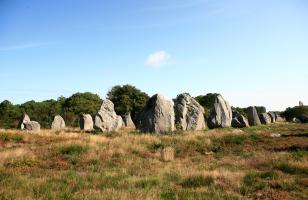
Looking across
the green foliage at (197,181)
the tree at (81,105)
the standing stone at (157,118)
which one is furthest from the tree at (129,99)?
the green foliage at (197,181)

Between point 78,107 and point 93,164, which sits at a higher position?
point 78,107

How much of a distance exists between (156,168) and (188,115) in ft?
70.9

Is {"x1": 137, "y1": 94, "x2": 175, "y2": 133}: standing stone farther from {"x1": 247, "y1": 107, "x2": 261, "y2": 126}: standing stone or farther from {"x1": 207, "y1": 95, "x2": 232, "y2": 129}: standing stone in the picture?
{"x1": 247, "y1": 107, "x2": 261, "y2": 126}: standing stone

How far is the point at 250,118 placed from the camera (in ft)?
141

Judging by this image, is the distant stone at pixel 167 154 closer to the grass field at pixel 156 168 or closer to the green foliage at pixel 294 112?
the grass field at pixel 156 168

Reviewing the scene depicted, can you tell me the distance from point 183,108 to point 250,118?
9979 millimetres

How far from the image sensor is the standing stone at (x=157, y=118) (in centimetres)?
3098

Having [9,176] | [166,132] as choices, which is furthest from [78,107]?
[9,176]

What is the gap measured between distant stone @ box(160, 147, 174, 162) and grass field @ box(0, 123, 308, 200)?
0.33 metres

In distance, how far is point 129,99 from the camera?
78312 mm

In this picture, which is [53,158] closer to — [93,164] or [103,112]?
[93,164]

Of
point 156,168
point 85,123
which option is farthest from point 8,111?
point 156,168

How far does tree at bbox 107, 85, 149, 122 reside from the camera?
77125mm

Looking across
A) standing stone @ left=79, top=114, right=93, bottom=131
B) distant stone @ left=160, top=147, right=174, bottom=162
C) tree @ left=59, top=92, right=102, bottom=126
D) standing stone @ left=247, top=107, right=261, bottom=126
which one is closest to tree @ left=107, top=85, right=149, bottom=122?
tree @ left=59, top=92, right=102, bottom=126
